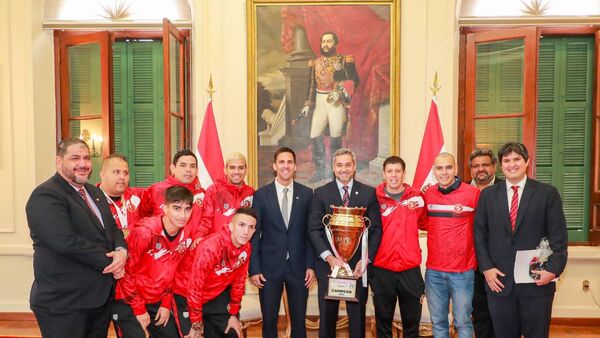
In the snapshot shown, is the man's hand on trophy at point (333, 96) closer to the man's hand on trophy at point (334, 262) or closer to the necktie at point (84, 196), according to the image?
the man's hand on trophy at point (334, 262)

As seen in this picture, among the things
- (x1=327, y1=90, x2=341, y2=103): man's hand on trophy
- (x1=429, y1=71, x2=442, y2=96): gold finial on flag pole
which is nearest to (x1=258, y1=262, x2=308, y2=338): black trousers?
(x1=327, y1=90, x2=341, y2=103): man's hand on trophy

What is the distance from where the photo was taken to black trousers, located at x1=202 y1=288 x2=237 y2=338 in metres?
3.13

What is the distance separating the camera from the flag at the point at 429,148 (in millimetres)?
4652

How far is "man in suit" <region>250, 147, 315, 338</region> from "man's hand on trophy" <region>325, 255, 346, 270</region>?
0.18 metres

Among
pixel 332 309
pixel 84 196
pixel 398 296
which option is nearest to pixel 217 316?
pixel 332 309

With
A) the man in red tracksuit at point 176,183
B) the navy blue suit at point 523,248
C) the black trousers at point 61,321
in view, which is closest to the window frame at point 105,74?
the man in red tracksuit at point 176,183

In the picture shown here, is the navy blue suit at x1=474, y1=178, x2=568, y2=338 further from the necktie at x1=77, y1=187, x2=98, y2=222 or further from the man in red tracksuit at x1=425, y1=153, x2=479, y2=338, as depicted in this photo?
the necktie at x1=77, y1=187, x2=98, y2=222

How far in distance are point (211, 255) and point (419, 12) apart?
333 centimetres

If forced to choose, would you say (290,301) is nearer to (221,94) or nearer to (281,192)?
(281,192)

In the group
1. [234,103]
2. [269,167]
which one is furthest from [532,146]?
[234,103]

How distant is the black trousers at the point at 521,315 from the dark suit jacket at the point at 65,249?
2.39 m

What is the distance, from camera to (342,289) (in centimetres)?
313

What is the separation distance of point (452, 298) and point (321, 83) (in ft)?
8.17

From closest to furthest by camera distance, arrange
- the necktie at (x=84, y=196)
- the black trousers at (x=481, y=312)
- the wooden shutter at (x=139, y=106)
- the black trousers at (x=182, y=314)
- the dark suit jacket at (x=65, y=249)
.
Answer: the dark suit jacket at (x=65, y=249), the necktie at (x=84, y=196), the black trousers at (x=182, y=314), the black trousers at (x=481, y=312), the wooden shutter at (x=139, y=106)
